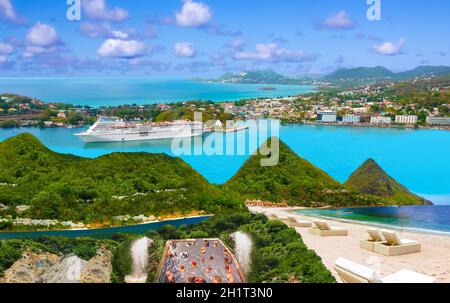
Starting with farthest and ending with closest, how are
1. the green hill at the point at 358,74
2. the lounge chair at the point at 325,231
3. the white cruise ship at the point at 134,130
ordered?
the green hill at the point at 358,74 < the white cruise ship at the point at 134,130 < the lounge chair at the point at 325,231

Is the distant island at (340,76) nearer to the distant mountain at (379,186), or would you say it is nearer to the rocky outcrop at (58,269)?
the distant mountain at (379,186)

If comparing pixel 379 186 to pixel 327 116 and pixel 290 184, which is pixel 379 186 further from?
pixel 327 116

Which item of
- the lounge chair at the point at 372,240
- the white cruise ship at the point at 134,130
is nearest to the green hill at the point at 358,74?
the white cruise ship at the point at 134,130

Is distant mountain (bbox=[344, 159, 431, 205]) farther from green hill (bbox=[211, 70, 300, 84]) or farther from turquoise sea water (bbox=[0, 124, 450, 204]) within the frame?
green hill (bbox=[211, 70, 300, 84])

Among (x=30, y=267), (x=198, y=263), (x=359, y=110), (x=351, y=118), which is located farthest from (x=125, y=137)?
(x=359, y=110)

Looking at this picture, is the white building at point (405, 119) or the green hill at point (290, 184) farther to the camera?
the white building at point (405, 119)
